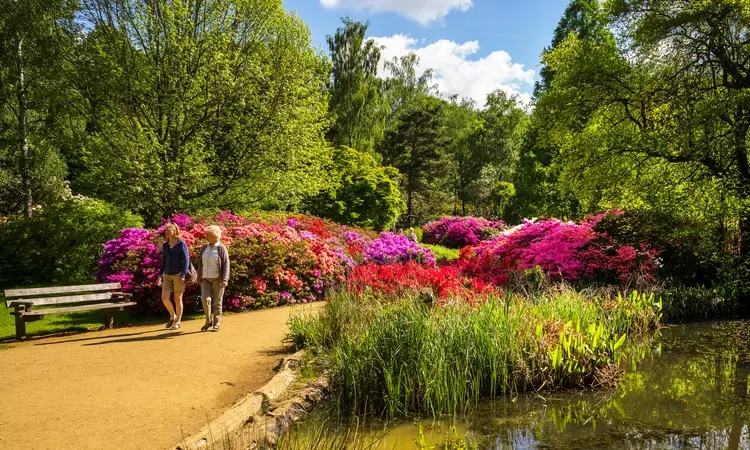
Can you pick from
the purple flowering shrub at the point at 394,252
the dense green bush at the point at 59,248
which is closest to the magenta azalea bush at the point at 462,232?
the purple flowering shrub at the point at 394,252

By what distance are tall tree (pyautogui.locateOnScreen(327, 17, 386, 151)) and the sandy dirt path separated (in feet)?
77.3

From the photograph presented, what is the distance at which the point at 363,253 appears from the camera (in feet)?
46.6

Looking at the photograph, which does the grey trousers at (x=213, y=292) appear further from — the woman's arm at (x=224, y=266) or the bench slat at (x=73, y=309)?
the bench slat at (x=73, y=309)

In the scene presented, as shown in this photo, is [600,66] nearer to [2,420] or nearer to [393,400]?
[393,400]

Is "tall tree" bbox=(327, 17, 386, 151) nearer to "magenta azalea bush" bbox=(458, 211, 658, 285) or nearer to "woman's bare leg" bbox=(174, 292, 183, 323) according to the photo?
"magenta azalea bush" bbox=(458, 211, 658, 285)

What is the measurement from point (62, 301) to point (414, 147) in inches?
1081

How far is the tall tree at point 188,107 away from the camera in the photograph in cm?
1248

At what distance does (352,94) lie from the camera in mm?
30141

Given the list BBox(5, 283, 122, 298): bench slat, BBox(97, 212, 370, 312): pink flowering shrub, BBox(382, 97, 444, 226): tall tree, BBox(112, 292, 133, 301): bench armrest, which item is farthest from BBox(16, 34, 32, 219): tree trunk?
BBox(382, 97, 444, 226): tall tree

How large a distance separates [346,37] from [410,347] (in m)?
28.9

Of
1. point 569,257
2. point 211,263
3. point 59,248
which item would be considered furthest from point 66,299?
point 569,257

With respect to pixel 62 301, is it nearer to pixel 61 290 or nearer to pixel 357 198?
pixel 61 290

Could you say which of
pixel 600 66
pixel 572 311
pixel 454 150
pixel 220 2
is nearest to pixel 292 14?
pixel 220 2

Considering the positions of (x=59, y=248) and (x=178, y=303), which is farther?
(x=59, y=248)
